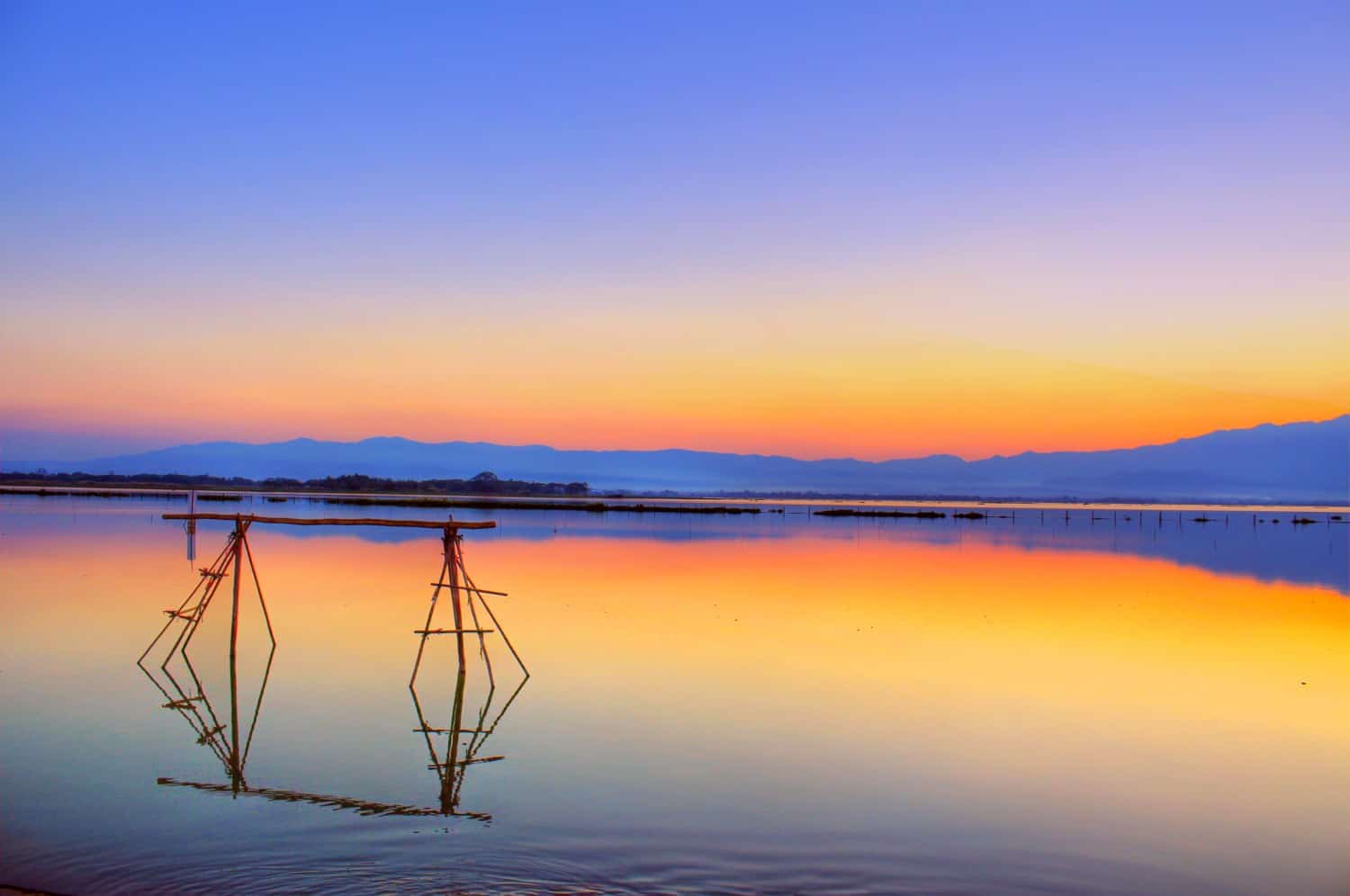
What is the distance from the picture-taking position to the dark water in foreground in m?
7.13

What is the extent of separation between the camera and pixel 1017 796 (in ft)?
29.2

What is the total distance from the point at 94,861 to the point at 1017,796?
7.05 metres

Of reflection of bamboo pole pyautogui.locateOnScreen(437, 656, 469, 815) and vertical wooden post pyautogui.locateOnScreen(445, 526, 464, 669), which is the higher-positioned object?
vertical wooden post pyautogui.locateOnScreen(445, 526, 464, 669)

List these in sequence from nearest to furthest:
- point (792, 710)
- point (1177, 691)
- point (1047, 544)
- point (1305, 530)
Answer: point (792, 710) → point (1177, 691) → point (1047, 544) → point (1305, 530)

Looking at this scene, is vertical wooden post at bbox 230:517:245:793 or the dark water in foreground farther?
vertical wooden post at bbox 230:517:245:793

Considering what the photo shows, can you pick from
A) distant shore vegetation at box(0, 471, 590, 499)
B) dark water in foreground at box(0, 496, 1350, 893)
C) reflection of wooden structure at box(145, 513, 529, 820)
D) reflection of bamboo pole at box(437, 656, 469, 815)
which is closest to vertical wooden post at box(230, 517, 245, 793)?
reflection of wooden structure at box(145, 513, 529, 820)

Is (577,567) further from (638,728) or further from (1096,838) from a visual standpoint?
(1096,838)

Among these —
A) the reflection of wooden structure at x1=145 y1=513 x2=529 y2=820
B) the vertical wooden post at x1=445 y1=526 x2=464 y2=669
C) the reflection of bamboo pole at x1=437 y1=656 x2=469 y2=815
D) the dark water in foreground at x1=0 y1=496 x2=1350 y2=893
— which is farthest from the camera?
the vertical wooden post at x1=445 y1=526 x2=464 y2=669

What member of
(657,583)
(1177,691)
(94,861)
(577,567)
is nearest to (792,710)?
(1177,691)

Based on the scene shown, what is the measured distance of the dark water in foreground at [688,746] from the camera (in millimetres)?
7129

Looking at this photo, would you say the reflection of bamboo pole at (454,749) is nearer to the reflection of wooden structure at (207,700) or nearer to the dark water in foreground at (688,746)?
the dark water in foreground at (688,746)

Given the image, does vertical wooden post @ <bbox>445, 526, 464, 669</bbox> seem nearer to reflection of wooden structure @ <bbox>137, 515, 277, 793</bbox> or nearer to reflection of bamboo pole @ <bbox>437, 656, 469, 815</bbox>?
reflection of bamboo pole @ <bbox>437, 656, 469, 815</bbox>

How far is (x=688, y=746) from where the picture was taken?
10188 millimetres

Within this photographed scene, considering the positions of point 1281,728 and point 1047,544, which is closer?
point 1281,728
